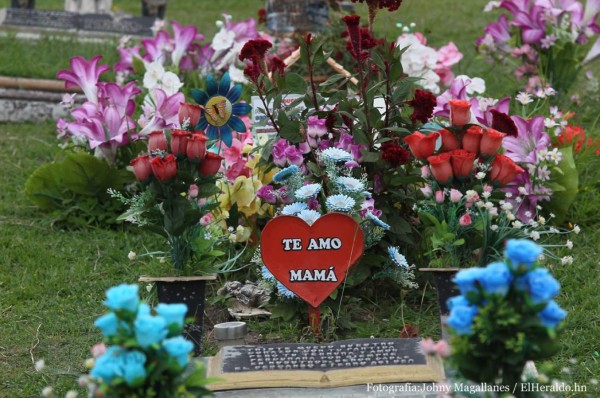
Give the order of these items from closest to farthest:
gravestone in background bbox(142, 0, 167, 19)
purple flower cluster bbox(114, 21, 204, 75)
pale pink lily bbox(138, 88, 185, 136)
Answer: pale pink lily bbox(138, 88, 185, 136), purple flower cluster bbox(114, 21, 204, 75), gravestone in background bbox(142, 0, 167, 19)

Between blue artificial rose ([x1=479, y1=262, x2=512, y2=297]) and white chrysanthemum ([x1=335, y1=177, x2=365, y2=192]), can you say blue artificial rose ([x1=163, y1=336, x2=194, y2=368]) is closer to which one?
blue artificial rose ([x1=479, y1=262, x2=512, y2=297])

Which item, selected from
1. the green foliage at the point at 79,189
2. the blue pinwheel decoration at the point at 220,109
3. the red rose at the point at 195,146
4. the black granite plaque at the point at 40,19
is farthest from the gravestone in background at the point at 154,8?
the red rose at the point at 195,146

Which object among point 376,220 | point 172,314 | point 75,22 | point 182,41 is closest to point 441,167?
point 376,220

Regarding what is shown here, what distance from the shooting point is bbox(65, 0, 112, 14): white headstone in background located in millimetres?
8117

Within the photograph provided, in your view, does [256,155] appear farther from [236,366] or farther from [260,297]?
[236,366]

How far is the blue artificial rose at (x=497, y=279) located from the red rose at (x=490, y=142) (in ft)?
3.88

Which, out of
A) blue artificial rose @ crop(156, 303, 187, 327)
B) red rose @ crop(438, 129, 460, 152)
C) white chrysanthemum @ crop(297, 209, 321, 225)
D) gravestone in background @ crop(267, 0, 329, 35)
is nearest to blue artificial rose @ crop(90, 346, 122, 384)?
blue artificial rose @ crop(156, 303, 187, 327)

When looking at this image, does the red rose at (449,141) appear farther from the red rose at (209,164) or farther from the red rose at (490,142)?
the red rose at (209,164)

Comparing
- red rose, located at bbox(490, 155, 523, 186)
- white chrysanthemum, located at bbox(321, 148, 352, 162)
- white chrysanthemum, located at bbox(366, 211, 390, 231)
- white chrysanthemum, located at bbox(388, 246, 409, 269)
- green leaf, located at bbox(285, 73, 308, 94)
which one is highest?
green leaf, located at bbox(285, 73, 308, 94)

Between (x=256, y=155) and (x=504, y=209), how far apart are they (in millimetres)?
1227

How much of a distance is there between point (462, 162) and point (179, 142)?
2.81ft

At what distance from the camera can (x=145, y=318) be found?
1.80m

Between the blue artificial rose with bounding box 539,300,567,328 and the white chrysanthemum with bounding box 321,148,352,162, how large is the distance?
1392 mm

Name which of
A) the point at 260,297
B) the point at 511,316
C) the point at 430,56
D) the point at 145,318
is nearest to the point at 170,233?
the point at 260,297
